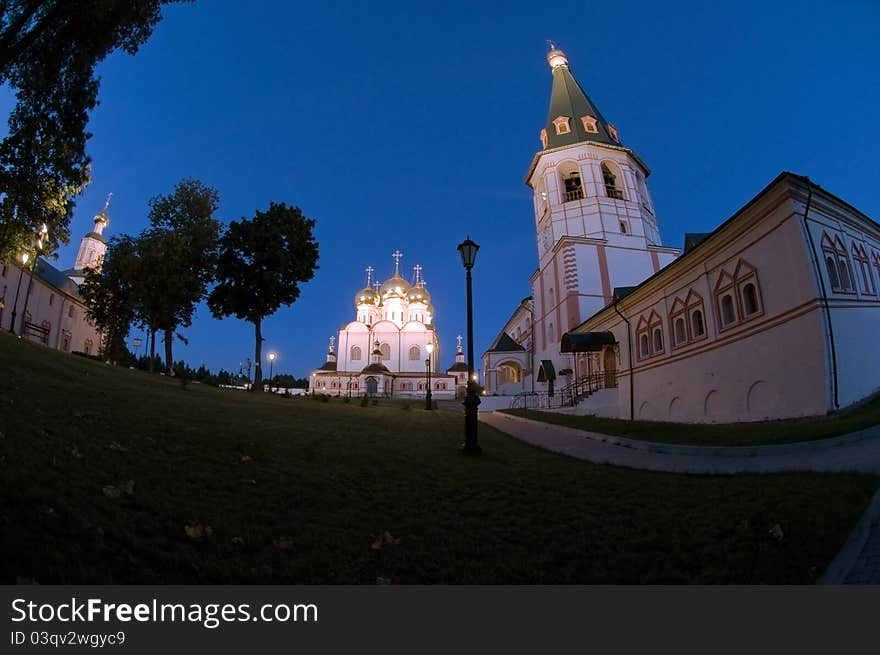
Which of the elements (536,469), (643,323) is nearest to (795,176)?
(643,323)

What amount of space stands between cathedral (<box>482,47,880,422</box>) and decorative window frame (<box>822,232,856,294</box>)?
6 cm

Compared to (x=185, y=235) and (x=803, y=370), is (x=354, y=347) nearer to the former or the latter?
(x=185, y=235)

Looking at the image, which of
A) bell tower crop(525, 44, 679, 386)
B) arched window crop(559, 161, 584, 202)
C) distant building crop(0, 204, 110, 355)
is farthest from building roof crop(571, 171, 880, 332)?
distant building crop(0, 204, 110, 355)

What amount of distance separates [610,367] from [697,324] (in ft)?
28.6

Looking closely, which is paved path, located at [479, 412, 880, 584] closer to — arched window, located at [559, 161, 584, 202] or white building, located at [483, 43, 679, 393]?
white building, located at [483, 43, 679, 393]

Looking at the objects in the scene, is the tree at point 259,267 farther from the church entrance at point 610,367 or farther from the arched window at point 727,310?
the arched window at point 727,310

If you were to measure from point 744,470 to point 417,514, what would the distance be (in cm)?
590

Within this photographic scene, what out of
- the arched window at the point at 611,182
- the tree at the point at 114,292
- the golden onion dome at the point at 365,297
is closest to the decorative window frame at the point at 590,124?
the arched window at the point at 611,182

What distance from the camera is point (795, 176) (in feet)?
45.1

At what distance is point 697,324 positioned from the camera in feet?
61.5

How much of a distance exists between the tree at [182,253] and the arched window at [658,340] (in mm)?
28295

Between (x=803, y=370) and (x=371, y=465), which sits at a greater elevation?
(x=803, y=370)

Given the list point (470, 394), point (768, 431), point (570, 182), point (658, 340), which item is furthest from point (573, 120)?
point (470, 394)

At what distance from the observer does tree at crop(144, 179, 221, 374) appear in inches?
1107
